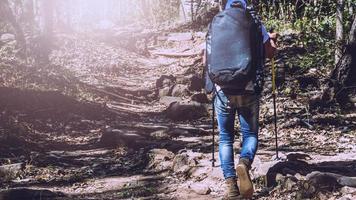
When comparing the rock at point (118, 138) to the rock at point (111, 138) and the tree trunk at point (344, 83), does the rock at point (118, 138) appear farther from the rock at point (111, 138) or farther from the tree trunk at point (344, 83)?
the tree trunk at point (344, 83)

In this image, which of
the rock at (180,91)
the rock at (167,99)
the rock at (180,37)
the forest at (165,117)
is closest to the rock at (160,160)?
the forest at (165,117)

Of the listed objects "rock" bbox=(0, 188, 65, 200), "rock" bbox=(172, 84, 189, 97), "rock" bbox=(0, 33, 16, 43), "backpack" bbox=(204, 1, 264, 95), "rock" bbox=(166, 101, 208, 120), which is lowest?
"rock" bbox=(0, 188, 65, 200)

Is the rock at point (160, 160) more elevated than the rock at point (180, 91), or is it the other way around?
the rock at point (180, 91)

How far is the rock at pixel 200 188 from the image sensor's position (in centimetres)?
567

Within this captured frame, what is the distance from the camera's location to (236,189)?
193 inches

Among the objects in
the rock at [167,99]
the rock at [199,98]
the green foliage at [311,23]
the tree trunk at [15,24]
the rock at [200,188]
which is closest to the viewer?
the rock at [200,188]

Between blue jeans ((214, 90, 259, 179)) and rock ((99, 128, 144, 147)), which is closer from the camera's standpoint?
blue jeans ((214, 90, 259, 179))

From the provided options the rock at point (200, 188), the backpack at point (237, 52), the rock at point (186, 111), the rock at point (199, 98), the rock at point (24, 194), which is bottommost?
the rock at point (200, 188)

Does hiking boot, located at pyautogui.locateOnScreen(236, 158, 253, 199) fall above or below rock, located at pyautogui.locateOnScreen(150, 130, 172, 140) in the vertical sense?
above

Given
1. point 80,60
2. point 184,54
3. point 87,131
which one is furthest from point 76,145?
point 184,54

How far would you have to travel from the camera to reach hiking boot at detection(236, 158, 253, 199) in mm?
4680

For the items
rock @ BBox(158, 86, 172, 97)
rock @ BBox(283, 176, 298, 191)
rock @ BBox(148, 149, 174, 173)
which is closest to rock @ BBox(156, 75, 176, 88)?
rock @ BBox(158, 86, 172, 97)

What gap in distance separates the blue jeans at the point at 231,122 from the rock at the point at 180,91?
8294 millimetres

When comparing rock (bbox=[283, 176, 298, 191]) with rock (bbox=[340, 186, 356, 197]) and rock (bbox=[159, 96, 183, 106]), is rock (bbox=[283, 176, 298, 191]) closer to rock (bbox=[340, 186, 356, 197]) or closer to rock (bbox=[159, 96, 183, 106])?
rock (bbox=[340, 186, 356, 197])
